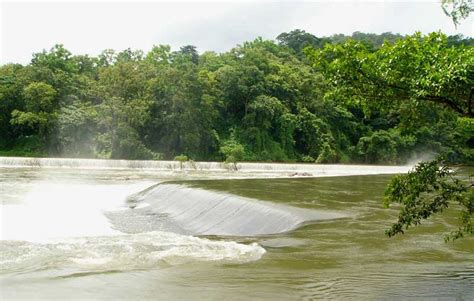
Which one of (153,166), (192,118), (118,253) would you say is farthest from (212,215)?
(192,118)

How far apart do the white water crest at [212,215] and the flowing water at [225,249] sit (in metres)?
0.05

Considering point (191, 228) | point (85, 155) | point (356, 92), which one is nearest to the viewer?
point (356, 92)

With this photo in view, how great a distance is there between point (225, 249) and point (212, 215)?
3927mm

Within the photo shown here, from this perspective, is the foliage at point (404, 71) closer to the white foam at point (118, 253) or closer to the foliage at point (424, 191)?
the foliage at point (424, 191)

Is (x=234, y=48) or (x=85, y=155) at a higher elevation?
(x=234, y=48)

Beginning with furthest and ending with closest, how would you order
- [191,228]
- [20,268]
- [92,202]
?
1. [92,202]
2. [191,228]
3. [20,268]

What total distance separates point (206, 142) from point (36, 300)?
3569cm

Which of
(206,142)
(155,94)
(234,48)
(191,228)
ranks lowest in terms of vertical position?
(191,228)

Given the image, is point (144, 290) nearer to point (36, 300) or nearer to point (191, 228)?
point (36, 300)

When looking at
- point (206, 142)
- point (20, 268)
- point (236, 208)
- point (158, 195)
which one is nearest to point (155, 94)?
point (206, 142)

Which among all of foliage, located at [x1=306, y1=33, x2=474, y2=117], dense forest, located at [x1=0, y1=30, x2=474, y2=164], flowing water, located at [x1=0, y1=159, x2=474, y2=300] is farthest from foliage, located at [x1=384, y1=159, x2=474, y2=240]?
dense forest, located at [x1=0, y1=30, x2=474, y2=164]

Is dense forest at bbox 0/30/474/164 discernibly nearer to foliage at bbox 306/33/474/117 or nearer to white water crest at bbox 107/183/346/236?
white water crest at bbox 107/183/346/236

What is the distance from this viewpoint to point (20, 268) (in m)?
8.26

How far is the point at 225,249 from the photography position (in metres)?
9.84
